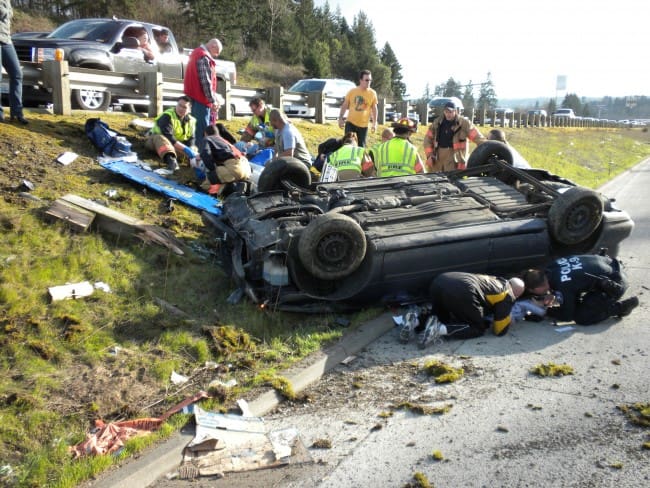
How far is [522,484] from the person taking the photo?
3.19 metres

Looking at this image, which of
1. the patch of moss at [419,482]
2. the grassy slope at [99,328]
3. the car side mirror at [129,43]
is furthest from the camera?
the car side mirror at [129,43]

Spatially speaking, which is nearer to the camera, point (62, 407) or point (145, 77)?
point (62, 407)

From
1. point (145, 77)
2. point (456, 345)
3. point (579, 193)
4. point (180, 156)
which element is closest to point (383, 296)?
point (456, 345)

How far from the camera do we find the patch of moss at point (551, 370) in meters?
4.51

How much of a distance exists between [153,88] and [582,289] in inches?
305

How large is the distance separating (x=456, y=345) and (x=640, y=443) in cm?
171

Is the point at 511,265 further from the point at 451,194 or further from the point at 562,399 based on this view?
the point at 562,399

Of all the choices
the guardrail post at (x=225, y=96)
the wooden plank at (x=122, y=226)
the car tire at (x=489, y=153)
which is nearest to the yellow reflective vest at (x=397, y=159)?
the car tire at (x=489, y=153)

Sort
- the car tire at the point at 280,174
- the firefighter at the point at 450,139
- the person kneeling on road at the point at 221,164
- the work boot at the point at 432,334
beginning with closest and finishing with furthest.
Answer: the work boot at the point at 432,334, the car tire at the point at 280,174, the person kneeling on road at the point at 221,164, the firefighter at the point at 450,139

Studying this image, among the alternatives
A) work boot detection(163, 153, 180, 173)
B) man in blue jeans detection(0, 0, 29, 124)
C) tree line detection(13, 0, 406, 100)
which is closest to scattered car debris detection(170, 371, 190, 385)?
A: work boot detection(163, 153, 180, 173)

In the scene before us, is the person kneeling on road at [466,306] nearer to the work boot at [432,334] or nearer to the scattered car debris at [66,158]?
the work boot at [432,334]

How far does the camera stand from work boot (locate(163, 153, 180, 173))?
8406 millimetres

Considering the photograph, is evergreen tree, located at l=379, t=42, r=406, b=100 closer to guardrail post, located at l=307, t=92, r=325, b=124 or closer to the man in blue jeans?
guardrail post, located at l=307, t=92, r=325, b=124

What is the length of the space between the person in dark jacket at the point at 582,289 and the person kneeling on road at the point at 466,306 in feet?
1.54
